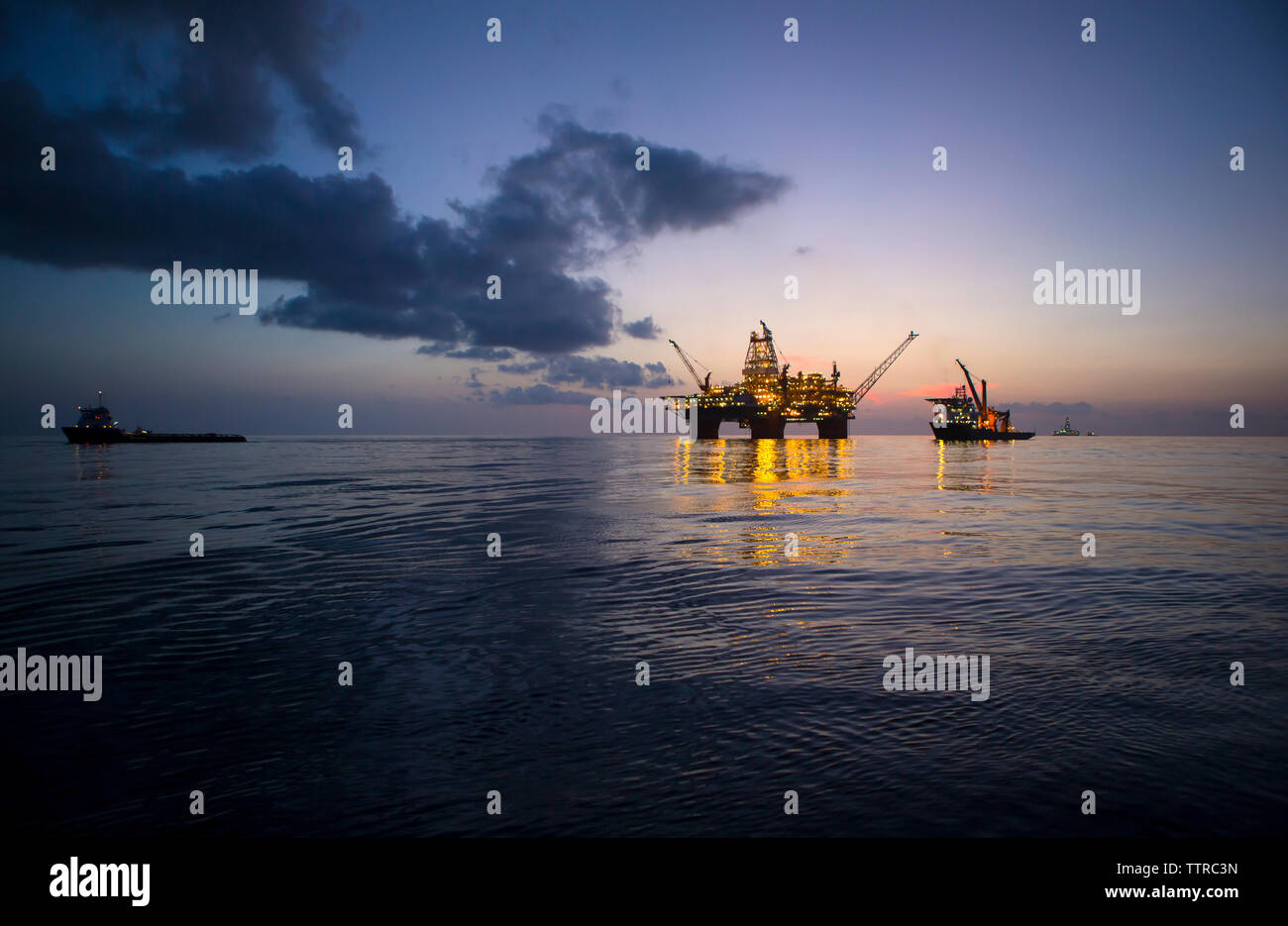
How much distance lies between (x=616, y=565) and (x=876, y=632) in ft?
26.6

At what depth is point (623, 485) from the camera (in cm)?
4956

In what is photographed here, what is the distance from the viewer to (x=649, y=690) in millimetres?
8617

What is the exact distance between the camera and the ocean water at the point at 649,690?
5824 mm

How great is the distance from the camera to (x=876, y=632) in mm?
11320

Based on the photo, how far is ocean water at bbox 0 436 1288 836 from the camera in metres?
5.82

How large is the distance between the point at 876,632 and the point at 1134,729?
170 inches

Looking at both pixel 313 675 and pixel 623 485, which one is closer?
pixel 313 675

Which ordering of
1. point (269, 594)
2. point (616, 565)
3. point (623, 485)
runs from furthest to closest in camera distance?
point (623, 485), point (616, 565), point (269, 594)
